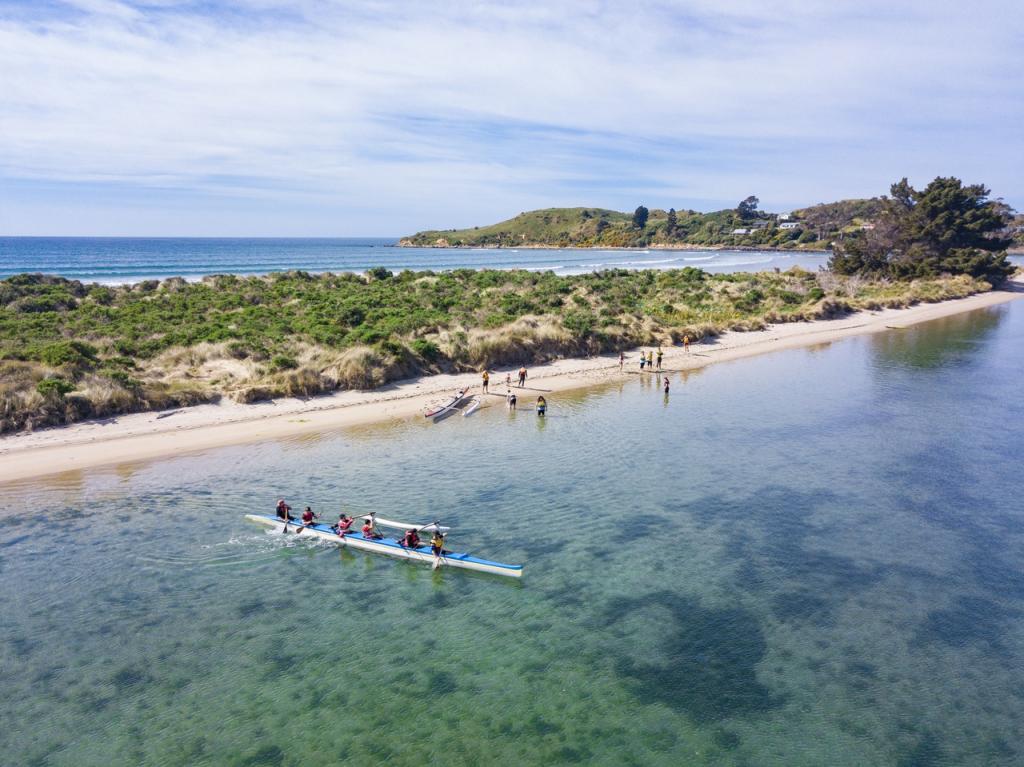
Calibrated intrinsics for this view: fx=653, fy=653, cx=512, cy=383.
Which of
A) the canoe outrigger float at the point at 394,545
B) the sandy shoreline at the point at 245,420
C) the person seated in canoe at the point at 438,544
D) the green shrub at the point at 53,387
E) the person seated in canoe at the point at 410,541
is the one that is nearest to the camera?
the canoe outrigger float at the point at 394,545

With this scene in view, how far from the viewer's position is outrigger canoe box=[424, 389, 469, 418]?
3162cm

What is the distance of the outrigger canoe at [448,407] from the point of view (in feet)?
104

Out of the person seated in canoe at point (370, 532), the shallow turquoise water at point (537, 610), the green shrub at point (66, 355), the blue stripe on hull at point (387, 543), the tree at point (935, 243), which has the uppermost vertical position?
the tree at point (935, 243)

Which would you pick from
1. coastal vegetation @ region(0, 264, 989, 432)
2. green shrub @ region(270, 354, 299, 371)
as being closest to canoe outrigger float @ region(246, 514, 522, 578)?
coastal vegetation @ region(0, 264, 989, 432)

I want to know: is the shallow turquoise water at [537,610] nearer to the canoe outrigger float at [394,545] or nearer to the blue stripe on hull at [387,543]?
the canoe outrigger float at [394,545]

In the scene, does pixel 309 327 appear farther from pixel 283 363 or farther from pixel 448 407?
pixel 448 407

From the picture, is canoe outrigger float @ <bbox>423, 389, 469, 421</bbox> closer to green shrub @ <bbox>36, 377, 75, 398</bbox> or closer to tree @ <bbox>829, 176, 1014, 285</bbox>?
green shrub @ <bbox>36, 377, 75, 398</bbox>

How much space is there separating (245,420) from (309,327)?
1279 centimetres

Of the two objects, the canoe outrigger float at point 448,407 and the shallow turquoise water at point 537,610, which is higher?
the canoe outrigger float at point 448,407

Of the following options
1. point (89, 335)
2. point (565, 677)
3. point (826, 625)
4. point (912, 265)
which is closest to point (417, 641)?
point (565, 677)

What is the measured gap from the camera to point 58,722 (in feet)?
41.5

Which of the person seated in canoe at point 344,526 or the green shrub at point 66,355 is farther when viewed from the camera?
the green shrub at point 66,355

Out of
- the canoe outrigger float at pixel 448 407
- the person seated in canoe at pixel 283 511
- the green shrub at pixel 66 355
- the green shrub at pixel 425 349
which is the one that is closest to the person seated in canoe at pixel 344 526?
the person seated in canoe at pixel 283 511

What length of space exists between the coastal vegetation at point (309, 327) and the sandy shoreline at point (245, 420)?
40.1 inches
